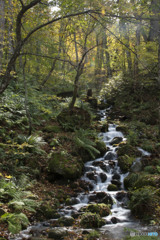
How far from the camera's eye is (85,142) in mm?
10141

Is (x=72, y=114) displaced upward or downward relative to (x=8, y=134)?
upward

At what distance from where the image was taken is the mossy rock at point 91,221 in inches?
216

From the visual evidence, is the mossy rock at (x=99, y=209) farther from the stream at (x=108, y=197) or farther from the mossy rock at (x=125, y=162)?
the mossy rock at (x=125, y=162)

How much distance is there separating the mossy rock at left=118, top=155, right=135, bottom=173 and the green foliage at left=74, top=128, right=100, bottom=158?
114 centimetres

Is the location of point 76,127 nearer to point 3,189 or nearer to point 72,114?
point 72,114

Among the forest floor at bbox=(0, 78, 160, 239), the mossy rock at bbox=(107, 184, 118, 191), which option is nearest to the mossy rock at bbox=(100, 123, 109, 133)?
the forest floor at bbox=(0, 78, 160, 239)

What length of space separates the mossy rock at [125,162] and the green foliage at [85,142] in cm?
114

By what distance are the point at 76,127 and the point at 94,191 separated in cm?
490

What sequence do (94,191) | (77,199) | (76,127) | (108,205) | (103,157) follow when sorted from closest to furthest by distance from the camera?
1. (108,205)
2. (77,199)
3. (94,191)
4. (103,157)
5. (76,127)

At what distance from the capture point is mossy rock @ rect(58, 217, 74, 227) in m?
5.48

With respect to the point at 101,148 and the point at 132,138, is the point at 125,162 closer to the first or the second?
the point at 101,148

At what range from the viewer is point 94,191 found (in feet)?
25.0

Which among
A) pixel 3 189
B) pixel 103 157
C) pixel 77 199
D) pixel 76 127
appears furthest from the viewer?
pixel 76 127

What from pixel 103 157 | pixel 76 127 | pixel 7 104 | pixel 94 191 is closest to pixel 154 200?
pixel 94 191
